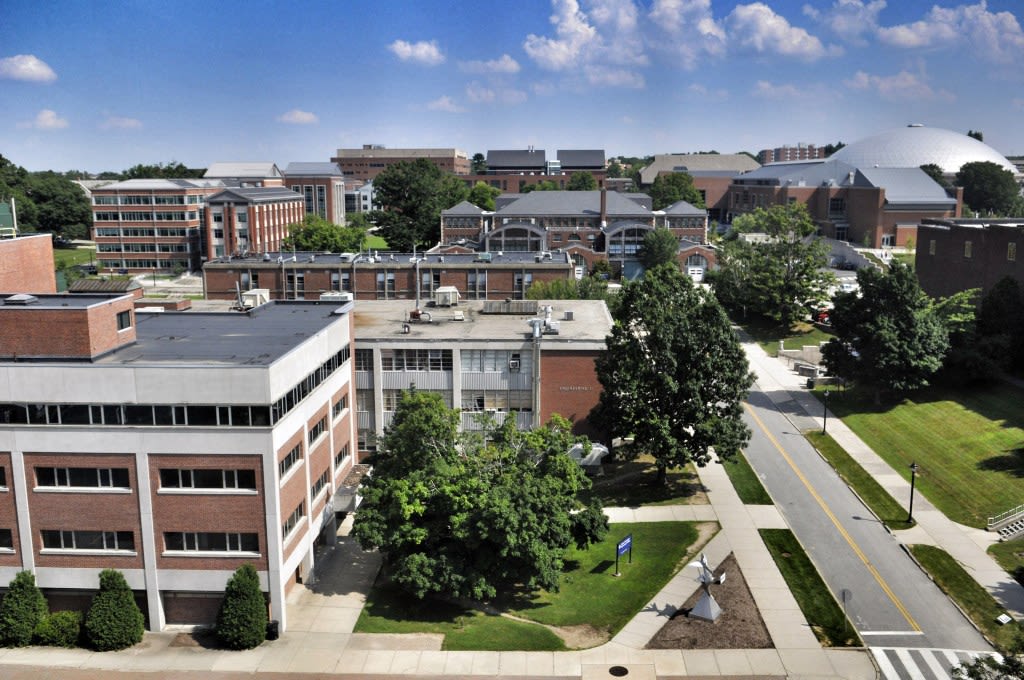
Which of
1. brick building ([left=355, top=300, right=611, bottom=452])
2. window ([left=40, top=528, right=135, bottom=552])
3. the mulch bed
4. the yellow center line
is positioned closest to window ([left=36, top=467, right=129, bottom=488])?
window ([left=40, top=528, right=135, bottom=552])

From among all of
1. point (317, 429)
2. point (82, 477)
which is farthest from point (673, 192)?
point (82, 477)

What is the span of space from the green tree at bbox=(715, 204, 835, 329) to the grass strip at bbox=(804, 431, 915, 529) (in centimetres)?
3254

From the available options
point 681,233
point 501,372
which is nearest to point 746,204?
point 681,233

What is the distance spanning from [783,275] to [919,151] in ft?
375

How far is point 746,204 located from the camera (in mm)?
198750

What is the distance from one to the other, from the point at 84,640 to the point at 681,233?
381 ft

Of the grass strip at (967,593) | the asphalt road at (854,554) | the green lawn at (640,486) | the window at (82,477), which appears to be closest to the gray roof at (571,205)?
the asphalt road at (854,554)

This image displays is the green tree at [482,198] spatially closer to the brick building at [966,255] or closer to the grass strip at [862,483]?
the brick building at [966,255]

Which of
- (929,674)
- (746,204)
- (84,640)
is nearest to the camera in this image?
(929,674)

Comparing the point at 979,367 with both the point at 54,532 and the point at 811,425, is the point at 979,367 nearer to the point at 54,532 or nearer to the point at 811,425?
the point at 811,425

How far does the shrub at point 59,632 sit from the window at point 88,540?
2.74m

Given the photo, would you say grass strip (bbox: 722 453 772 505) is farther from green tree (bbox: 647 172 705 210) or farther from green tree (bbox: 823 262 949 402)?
green tree (bbox: 647 172 705 210)

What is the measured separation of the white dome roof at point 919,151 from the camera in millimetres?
183125

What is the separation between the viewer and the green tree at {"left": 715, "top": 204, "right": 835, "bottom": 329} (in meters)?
90.1
